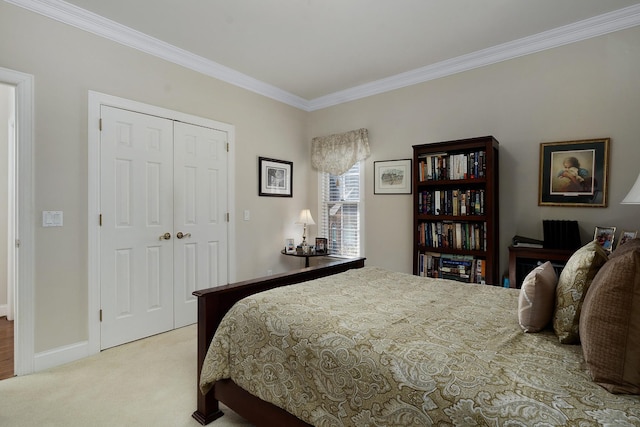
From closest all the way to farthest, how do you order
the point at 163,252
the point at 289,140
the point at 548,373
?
the point at 548,373, the point at 163,252, the point at 289,140

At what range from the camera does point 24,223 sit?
2361 millimetres

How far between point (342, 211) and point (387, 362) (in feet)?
10.9

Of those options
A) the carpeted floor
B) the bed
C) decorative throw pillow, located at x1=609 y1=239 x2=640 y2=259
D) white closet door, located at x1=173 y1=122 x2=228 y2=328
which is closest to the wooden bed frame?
the bed

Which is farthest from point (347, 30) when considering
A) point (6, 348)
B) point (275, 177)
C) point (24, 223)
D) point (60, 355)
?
point (6, 348)

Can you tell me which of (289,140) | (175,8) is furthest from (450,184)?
(175,8)

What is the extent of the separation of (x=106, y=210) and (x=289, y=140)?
241 centimetres

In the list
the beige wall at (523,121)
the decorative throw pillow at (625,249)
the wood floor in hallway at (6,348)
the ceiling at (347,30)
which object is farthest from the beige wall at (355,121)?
the decorative throw pillow at (625,249)

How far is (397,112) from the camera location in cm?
390

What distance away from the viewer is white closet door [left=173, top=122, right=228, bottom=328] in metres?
3.30

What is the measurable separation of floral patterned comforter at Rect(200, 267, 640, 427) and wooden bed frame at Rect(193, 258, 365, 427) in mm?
79

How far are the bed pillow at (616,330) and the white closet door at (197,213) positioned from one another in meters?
3.22

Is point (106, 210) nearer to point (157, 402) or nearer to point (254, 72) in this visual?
point (157, 402)

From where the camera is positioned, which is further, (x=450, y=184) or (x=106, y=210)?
(x=450, y=184)

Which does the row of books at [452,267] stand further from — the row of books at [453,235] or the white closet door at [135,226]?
the white closet door at [135,226]
